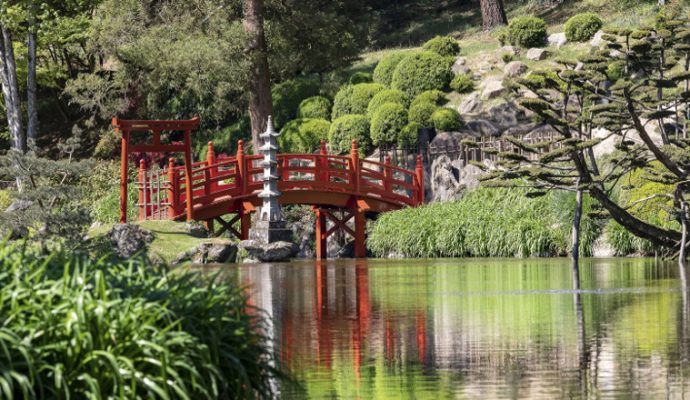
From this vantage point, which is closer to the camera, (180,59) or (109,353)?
(109,353)

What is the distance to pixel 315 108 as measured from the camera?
144 ft

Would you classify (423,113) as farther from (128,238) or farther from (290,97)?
(128,238)

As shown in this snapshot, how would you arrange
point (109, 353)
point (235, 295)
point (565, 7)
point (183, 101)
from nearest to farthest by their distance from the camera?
point (109, 353) < point (235, 295) < point (183, 101) < point (565, 7)

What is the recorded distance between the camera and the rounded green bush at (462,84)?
138 feet

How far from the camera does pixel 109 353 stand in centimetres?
753

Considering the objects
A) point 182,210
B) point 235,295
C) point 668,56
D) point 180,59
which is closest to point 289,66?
point 180,59

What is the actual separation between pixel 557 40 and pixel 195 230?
1720 centimetres

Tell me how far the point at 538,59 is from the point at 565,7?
348 inches

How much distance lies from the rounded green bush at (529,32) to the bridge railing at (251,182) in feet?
27.7

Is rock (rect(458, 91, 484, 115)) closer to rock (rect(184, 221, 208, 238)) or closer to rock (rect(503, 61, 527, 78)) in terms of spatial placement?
rock (rect(503, 61, 527, 78))

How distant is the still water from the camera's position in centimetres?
1072

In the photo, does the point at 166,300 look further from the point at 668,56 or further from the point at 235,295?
the point at 668,56

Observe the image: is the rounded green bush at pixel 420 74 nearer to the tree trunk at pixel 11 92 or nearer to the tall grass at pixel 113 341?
the tree trunk at pixel 11 92

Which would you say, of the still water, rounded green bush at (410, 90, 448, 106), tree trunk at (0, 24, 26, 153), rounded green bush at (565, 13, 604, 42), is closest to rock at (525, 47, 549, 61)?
rounded green bush at (565, 13, 604, 42)
